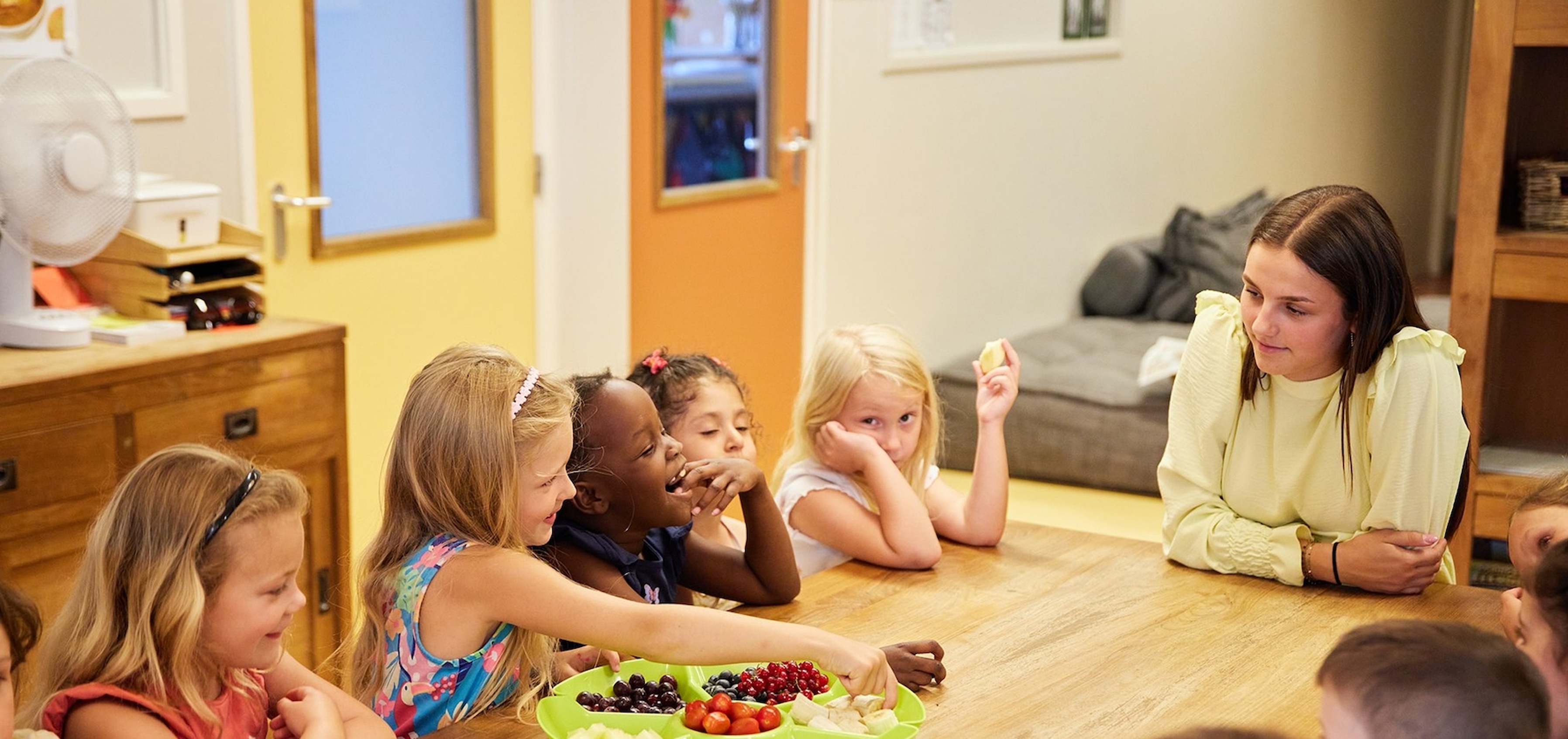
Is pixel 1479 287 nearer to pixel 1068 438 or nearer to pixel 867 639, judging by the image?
pixel 867 639

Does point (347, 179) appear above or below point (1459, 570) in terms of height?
above

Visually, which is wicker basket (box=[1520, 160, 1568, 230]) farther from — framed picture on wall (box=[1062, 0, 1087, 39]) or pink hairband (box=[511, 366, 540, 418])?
framed picture on wall (box=[1062, 0, 1087, 39])

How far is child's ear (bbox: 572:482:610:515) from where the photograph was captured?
1982 mm

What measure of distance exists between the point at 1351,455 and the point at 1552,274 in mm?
1100

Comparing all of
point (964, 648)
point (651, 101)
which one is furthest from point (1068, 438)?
point (964, 648)

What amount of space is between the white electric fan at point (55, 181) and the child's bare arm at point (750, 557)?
1329 mm

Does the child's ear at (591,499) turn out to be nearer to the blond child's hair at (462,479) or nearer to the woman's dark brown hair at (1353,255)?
the blond child's hair at (462,479)

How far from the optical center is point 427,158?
3.96m

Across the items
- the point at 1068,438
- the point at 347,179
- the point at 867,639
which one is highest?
the point at 347,179

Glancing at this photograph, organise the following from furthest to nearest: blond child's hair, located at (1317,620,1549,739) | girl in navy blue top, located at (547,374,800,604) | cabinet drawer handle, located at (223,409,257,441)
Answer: cabinet drawer handle, located at (223,409,257,441) → girl in navy blue top, located at (547,374,800,604) → blond child's hair, located at (1317,620,1549,739)

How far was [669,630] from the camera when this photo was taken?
165 cm

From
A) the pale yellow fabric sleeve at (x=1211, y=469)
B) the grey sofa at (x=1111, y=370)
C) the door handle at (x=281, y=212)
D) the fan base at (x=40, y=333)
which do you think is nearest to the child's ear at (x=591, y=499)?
the pale yellow fabric sleeve at (x=1211, y=469)

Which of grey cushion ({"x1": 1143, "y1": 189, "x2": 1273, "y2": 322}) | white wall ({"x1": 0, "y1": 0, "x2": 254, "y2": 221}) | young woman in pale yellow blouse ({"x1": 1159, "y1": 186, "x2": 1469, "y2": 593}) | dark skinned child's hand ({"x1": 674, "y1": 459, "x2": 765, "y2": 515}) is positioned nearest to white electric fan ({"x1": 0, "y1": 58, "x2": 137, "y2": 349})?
white wall ({"x1": 0, "y1": 0, "x2": 254, "y2": 221})

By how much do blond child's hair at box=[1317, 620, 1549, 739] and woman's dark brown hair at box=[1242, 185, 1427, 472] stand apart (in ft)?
3.15
